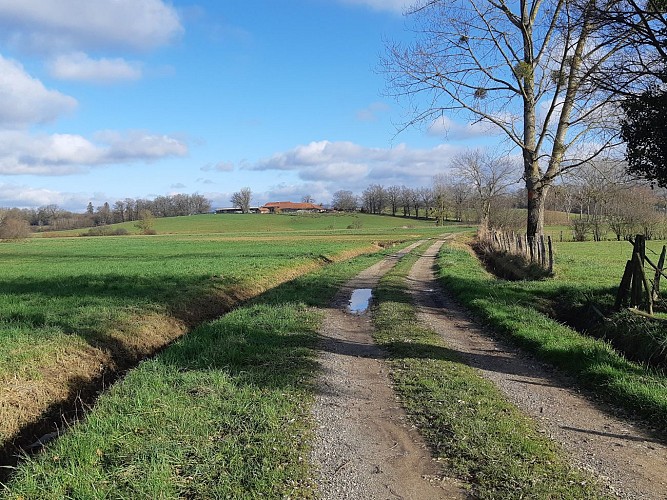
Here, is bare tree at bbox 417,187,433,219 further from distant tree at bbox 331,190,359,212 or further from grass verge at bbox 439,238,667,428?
grass verge at bbox 439,238,667,428

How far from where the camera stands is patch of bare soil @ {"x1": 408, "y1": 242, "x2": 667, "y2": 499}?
14.0 feet

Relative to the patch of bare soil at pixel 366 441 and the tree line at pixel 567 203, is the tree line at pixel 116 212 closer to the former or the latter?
the tree line at pixel 567 203

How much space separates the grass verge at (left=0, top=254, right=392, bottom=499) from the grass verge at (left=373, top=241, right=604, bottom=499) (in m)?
1.43

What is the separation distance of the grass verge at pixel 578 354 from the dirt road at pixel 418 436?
1.05 ft

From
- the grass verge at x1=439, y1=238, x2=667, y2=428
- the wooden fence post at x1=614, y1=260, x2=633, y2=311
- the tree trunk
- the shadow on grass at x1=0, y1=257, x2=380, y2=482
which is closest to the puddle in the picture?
the shadow on grass at x1=0, y1=257, x2=380, y2=482

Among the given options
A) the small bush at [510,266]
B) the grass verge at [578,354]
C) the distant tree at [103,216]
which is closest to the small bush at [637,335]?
the grass verge at [578,354]

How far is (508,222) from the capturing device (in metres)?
58.0

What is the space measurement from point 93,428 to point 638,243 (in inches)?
461

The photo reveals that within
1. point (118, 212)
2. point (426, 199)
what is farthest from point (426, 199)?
point (118, 212)

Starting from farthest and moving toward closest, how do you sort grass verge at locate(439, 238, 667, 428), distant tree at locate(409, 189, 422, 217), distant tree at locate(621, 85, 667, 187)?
distant tree at locate(409, 189, 422, 217) → distant tree at locate(621, 85, 667, 187) → grass verge at locate(439, 238, 667, 428)

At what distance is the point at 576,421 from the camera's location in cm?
556

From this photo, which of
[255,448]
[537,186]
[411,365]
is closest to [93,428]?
[255,448]

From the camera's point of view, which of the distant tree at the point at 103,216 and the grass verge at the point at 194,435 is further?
the distant tree at the point at 103,216

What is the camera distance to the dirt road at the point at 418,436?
4.14 meters
